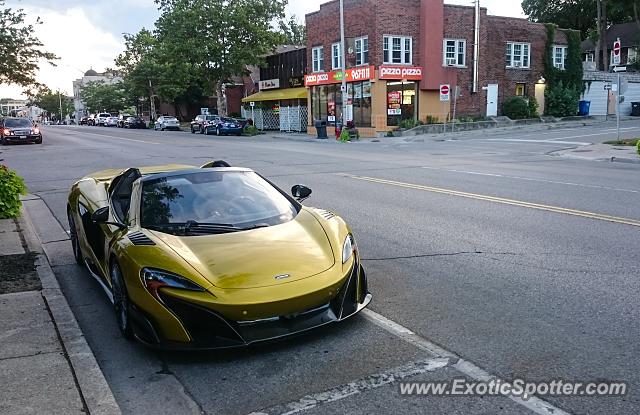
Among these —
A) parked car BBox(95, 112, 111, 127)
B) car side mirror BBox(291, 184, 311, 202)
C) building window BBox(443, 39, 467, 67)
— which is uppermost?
building window BBox(443, 39, 467, 67)

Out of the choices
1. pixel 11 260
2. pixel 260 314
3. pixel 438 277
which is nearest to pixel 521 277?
pixel 438 277

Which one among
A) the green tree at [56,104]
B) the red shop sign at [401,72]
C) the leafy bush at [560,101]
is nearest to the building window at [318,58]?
the red shop sign at [401,72]

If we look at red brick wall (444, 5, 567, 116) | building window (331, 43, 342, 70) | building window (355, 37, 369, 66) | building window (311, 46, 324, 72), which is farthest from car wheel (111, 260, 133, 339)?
building window (311, 46, 324, 72)

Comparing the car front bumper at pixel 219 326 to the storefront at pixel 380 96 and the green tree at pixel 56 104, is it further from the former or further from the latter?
the green tree at pixel 56 104

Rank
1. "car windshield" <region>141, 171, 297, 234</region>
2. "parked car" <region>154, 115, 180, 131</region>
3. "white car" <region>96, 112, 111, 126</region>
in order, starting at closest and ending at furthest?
"car windshield" <region>141, 171, 297, 234</region>
"parked car" <region>154, 115, 180, 131</region>
"white car" <region>96, 112, 111, 126</region>

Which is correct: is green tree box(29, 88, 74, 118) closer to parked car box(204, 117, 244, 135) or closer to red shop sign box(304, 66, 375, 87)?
parked car box(204, 117, 244, 135)

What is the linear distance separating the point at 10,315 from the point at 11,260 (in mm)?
2076

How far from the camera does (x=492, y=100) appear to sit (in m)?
41.0

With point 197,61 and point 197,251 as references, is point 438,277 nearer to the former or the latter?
point 197,251

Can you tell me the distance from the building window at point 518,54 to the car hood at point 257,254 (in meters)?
40.8

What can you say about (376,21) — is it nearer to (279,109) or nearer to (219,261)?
(279,109)

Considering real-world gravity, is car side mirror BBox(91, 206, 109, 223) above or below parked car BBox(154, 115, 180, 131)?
below

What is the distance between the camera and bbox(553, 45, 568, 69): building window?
44.2 meters

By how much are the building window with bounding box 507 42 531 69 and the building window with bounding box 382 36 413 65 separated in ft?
30.3
